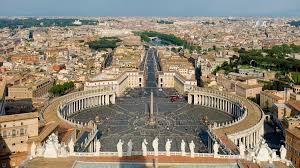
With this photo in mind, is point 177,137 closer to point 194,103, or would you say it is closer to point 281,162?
point 194,103

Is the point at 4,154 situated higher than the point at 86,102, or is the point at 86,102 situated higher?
the point at 4,154

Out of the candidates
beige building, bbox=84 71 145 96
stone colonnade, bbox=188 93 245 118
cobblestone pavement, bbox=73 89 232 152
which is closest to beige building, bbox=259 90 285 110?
stone colonnade, bbox=188 93 245 118

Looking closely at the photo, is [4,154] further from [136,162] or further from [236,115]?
[236,115]

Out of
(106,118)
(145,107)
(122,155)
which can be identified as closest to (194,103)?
(145,107)

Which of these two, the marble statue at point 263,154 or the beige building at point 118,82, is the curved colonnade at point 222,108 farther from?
the marble statue at point 263,154

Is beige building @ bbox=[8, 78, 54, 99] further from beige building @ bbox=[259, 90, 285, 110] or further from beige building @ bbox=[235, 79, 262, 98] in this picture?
beige building @ bbox=[259, 90, 285, 110]

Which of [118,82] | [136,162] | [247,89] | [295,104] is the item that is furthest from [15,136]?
[247,89]

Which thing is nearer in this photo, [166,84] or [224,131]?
[224,131]
